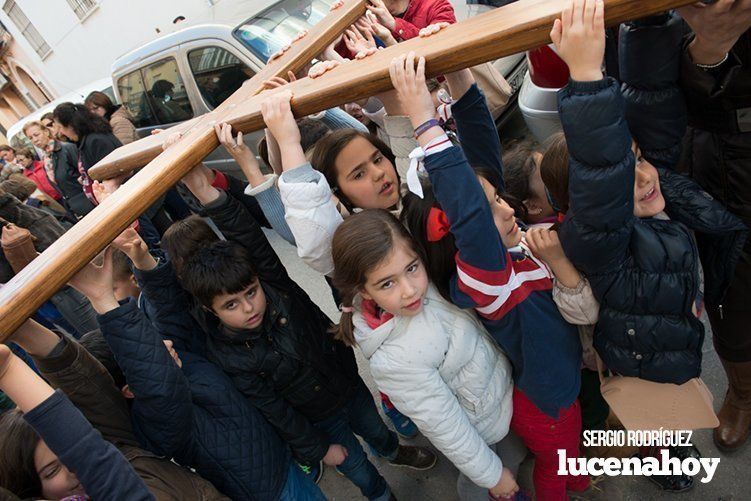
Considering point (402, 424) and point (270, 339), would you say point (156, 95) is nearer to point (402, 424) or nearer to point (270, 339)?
point (270, 339)

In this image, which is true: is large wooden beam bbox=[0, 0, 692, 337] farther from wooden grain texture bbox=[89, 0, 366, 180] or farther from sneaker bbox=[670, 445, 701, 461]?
sneaker bbox=[670, 445, 701, 461]

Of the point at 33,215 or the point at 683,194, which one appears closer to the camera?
the point at 683,194

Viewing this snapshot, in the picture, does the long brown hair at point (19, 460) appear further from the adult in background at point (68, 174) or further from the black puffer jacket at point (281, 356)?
the adult in background at point (68, 174)

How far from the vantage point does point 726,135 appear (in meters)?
1.24

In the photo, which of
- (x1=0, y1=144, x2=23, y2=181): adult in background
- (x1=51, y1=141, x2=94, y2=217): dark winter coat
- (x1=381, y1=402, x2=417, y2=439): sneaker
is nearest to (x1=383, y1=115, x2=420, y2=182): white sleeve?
(x1=381, y1=402, x2=417, y2=439): sneaker

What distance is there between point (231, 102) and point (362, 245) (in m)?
0.62

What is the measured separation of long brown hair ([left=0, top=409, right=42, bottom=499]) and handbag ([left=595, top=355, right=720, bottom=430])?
1.58 meters

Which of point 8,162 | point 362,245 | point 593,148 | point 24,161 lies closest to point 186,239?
point 362,245

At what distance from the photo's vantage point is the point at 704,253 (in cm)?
138

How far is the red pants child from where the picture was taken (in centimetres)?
151

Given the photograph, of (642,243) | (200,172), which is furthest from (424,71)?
(200,172)

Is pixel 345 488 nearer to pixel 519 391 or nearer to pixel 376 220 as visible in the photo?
pixel 519 391

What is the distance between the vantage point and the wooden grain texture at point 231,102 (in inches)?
54.2

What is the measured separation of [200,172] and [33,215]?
2.55m
